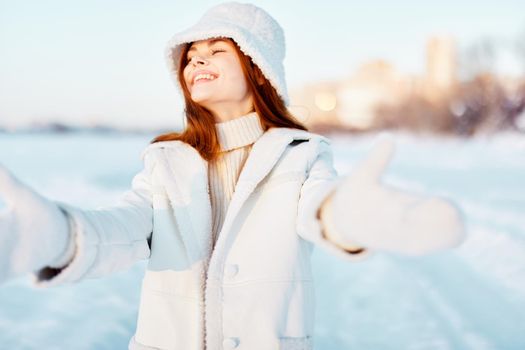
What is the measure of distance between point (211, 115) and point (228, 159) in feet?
0.64

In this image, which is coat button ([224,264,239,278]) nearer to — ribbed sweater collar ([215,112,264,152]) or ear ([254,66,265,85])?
ribbed sweater collar ([215,112,264,152])

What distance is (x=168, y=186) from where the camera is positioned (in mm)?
1669

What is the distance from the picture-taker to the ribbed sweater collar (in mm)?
1903

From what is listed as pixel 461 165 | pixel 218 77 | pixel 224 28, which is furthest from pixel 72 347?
pixel 461 165

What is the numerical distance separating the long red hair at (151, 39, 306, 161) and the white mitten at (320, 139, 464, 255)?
794 mm

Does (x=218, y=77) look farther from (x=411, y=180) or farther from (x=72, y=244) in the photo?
(x=411, y=180)

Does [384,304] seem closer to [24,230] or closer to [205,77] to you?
[205,77]

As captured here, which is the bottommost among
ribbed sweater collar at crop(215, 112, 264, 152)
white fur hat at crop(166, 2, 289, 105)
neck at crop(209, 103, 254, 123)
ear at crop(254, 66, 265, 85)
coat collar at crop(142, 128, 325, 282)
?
coat collar at crop(142, 128, 325, 282)

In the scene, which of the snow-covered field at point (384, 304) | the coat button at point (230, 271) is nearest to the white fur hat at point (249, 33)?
the coat button at point (230, 271)

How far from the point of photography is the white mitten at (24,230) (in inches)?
43.1

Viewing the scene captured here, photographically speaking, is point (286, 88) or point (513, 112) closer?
point (286, 88)

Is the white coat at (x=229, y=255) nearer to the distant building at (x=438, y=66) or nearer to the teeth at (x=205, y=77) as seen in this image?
the teeth at (x=205, y=77)

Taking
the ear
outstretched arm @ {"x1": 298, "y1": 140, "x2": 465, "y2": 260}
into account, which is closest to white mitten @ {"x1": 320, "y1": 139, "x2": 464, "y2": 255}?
outstretched arm @ {"x1": 298, "y1": 140, "x2": 465, "y2": 260}

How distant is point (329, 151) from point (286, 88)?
360 mm
